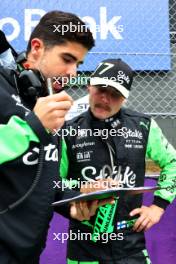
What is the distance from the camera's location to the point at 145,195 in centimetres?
242

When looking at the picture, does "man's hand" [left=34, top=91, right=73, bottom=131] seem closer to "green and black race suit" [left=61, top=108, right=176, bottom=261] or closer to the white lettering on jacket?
the white lettering on jacket

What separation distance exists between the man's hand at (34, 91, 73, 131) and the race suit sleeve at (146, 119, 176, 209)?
0.92 metres

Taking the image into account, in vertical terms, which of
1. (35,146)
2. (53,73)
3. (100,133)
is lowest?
(100,133)

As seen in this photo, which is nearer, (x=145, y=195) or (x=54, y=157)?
(x=54, y=157)

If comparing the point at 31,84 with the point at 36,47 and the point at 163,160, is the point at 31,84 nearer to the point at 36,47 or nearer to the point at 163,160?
the point at 36,47

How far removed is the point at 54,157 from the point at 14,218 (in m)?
0.20

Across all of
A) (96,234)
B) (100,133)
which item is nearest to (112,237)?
(96,234)

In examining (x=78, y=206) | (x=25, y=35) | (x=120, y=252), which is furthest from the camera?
(x=25, y=35)

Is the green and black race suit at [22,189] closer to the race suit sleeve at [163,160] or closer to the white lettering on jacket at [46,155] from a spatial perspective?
the white lettering on jacket at [46,155]

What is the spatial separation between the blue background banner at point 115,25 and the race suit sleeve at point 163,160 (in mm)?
1282

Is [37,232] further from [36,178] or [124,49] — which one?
[124,49]

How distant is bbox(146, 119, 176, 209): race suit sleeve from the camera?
1.86 meters

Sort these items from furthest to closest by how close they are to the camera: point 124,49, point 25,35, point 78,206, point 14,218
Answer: point 124,49, point 25,35, point 78,206, point 14,218

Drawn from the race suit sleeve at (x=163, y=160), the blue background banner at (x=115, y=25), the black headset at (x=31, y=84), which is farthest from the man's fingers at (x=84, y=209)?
the blue background banner at (x=115, y=25)
